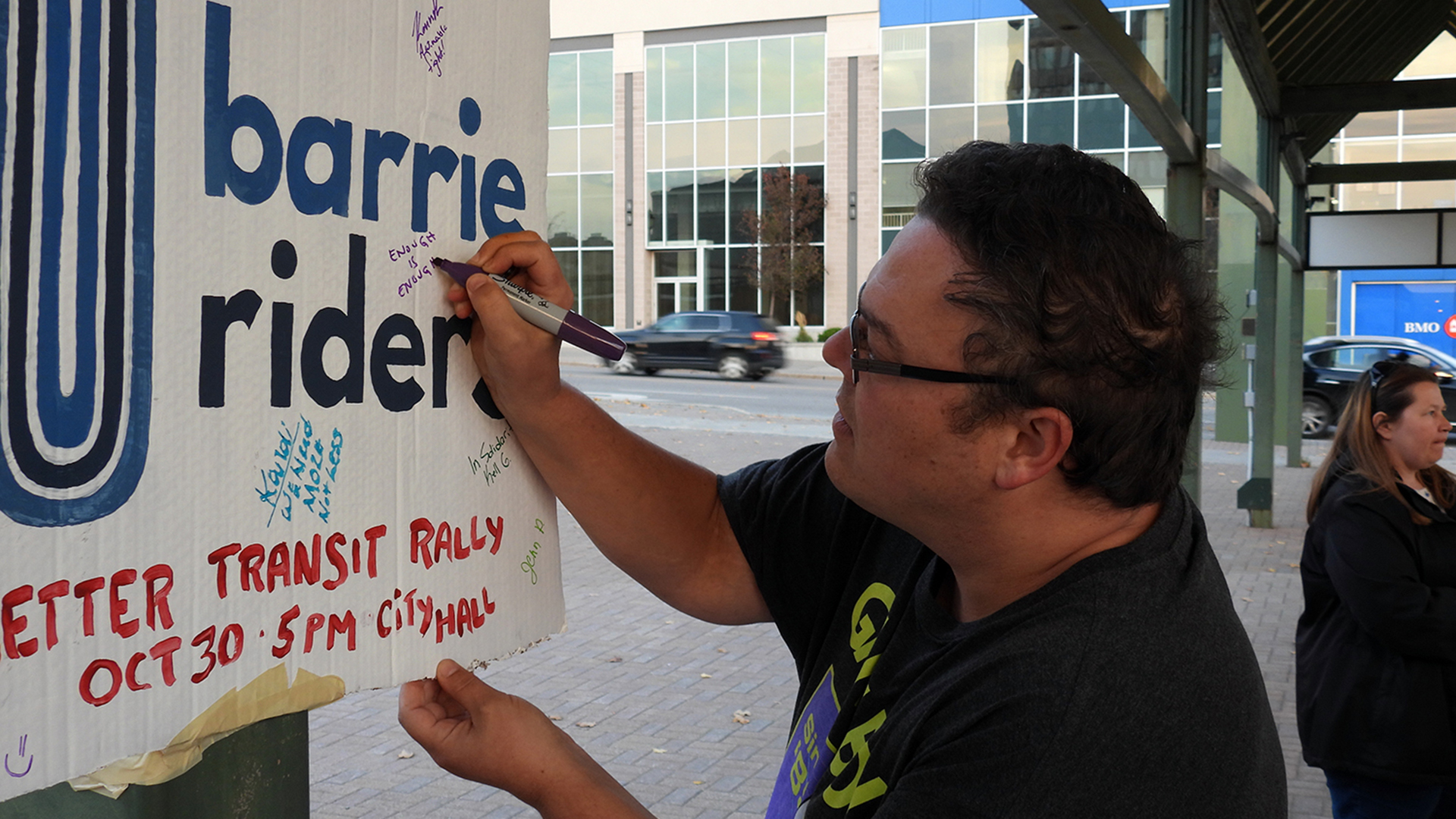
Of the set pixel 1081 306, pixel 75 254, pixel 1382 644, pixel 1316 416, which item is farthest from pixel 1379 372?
pixel 1316 416

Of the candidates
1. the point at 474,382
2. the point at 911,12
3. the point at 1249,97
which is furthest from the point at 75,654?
the point at 911,12

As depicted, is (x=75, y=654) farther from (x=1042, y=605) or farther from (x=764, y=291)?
(x=764, y=291)

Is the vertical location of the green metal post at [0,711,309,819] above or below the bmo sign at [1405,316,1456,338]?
below

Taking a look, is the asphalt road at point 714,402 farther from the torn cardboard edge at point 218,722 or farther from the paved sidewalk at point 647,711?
the torn cardboard edge at point 218,722

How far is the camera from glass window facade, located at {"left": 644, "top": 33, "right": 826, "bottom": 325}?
106 feet

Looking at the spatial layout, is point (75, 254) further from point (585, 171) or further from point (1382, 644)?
point (585, 171)

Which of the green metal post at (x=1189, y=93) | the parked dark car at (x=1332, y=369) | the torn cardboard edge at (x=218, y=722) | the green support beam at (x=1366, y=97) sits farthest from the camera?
the parked dark car at (x=1332, y=369)

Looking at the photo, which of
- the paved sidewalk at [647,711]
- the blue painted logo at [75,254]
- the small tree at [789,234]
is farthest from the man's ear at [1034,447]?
the small tree at [789,234]

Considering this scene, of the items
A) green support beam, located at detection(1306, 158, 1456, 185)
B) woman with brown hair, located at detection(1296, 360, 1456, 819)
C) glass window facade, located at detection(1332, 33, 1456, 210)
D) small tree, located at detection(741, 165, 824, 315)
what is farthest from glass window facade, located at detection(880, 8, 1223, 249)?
woman with brown hair, located at detection(1296, 360, 1456, 819)

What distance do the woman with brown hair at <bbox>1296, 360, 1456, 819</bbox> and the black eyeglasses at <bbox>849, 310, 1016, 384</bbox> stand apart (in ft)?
7.71

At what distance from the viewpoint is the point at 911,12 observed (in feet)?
99.2
